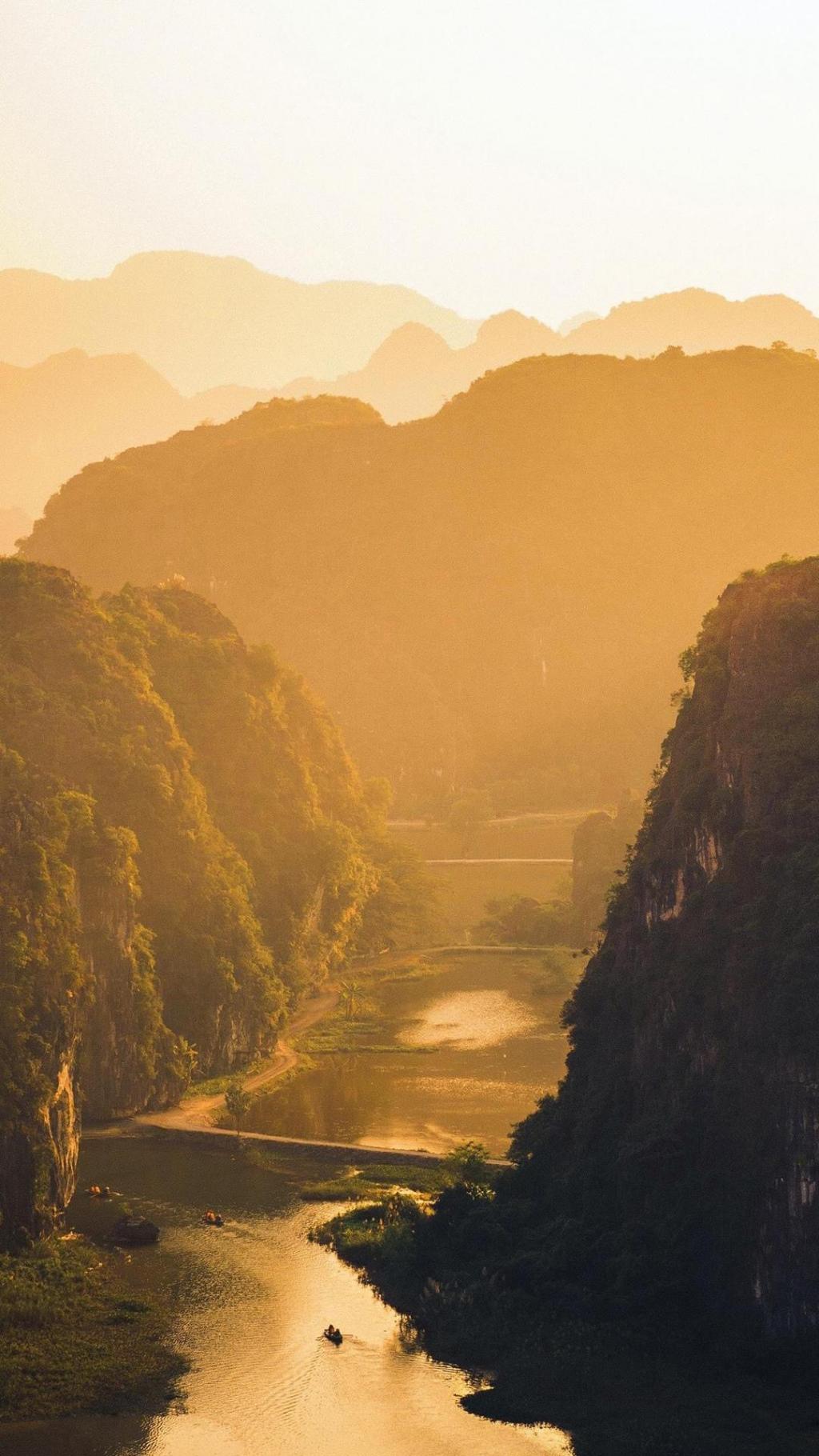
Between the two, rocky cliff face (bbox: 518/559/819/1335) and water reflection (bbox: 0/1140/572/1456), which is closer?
water reflection (bbox: 0/1140/572/1456)

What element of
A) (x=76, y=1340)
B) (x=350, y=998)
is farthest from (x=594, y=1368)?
(x=350, y=998)

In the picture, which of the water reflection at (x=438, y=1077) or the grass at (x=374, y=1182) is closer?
the grass at (x=374, y=1182)

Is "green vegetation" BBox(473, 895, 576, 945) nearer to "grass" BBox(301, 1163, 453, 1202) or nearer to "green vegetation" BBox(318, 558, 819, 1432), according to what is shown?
"grass" BBox(301, 1163, 453, 1202)

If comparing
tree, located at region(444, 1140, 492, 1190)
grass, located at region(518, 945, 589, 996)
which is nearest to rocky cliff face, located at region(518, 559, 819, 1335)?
tree, located at region(444, 1140, 492, 1190)

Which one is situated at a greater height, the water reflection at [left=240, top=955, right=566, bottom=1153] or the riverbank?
the water reflection at [left=240, top=955, right=566, bottom=1153]

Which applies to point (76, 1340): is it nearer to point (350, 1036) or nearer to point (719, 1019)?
point (719, 1019)

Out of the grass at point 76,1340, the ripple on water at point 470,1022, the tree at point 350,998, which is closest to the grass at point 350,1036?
the tree at point 350,998

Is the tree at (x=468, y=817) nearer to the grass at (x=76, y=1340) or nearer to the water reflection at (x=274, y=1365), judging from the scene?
the water reflection at (x=274, y=1365)
